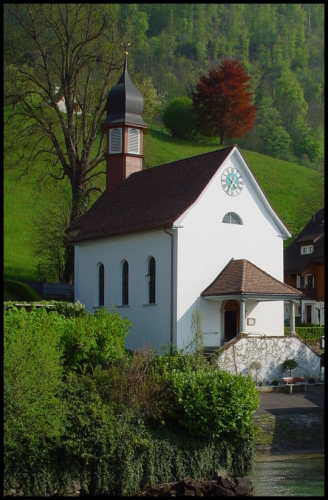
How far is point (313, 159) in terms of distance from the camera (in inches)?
3563

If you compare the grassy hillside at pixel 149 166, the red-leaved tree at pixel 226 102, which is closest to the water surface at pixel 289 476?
the grassy hillside at pixel 149 166

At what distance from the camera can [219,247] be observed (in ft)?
94.4

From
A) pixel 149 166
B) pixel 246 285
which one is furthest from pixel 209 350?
pixel 149 166

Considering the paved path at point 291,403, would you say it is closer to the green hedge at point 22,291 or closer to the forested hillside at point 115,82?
the green hedge at point 22,291

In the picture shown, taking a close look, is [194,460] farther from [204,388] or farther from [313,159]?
[313,159]

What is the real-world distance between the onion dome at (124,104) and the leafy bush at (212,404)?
773 inches

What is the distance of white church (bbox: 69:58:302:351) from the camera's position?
27.7 m

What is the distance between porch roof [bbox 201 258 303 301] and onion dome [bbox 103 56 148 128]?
37.6 ft

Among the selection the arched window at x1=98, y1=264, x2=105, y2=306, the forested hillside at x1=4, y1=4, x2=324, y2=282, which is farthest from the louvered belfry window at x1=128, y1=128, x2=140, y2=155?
the arched window at x1=98, y1=264, x2=105, y2=306

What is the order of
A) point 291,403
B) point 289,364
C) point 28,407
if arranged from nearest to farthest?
point 28,407 < point 291,403 < point 289,364

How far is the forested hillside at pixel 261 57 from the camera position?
90.0 meters

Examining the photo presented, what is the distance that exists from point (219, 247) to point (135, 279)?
3916 mm

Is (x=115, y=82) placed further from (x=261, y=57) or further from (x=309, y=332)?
(x=261, y=57)

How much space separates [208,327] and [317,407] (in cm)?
620
